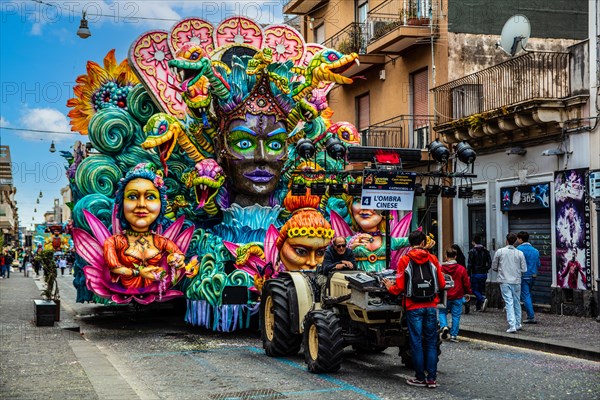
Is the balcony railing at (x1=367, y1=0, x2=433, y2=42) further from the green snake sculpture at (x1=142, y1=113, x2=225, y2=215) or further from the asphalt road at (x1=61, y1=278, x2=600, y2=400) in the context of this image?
the asphalt road at (x1=61, y1=278, x2=600, y2=400)

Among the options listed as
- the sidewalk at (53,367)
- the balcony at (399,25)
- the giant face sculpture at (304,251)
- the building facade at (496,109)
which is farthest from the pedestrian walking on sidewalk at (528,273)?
the balcony at (399,25)

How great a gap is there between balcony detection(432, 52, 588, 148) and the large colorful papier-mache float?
4255mm

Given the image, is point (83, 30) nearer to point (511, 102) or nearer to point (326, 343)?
point (511, 102)

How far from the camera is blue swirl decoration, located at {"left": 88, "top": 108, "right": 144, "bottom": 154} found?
16188 mm

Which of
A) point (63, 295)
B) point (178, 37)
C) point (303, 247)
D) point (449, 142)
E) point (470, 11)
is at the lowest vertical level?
point (63, 295)

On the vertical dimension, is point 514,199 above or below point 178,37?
below

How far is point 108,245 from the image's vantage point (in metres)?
14.5

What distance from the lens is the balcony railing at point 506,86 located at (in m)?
18.5

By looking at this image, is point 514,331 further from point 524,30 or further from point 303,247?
point 524,30

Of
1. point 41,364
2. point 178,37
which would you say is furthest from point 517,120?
point 41,364

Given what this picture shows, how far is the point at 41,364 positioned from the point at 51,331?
428 centimetres

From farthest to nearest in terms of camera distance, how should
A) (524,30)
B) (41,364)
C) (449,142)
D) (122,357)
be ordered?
(449,142), (524,30), (122,357), (41,364)

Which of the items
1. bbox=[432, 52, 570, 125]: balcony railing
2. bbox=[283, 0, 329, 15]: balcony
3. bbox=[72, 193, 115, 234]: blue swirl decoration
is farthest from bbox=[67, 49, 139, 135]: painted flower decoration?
bbox=[283, 0, 329, 15]: balcony

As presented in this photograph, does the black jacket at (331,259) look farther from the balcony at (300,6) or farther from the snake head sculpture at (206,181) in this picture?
the balcony at (300,6)
